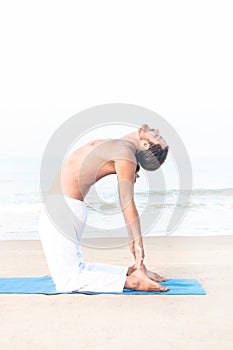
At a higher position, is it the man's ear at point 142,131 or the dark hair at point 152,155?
the man's ear at point 142,131

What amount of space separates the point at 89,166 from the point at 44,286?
804mm

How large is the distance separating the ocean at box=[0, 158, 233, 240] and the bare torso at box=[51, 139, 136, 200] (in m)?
3.55

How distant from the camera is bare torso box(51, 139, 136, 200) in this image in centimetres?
329

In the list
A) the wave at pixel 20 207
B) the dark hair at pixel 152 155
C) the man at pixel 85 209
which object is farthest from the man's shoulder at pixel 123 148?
the wave at pixel 20 207

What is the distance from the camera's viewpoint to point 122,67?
10.2 meters

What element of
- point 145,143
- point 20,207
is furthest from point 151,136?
point 20,207

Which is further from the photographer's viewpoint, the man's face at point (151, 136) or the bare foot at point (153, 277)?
the bare foot at point (153, 277)

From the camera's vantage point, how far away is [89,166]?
11.0 ft

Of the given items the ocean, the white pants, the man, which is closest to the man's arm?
the man
